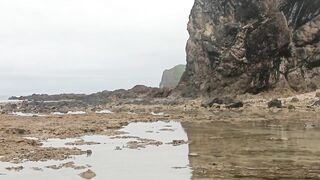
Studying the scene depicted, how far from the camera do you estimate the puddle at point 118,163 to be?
14648mm

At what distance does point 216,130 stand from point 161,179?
46.9ft

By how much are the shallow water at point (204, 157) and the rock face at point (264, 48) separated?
34.3 m

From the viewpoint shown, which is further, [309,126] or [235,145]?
[309,126]

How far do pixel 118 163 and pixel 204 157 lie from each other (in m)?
3.32

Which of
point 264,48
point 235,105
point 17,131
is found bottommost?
point 17,131

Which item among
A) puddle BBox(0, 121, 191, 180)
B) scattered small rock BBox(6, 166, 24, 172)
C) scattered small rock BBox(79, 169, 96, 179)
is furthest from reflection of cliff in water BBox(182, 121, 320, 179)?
scattered small rock BBox(6, 166, 24, 172)

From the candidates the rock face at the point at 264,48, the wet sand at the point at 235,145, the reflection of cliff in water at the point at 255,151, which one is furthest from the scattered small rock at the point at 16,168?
the rock face at the point at 264,48

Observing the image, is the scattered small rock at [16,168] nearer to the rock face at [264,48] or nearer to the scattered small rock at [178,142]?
the scattered small rock at [178,142]

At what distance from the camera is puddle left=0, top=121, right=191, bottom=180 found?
48.1 ft

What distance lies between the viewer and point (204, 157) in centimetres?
1773

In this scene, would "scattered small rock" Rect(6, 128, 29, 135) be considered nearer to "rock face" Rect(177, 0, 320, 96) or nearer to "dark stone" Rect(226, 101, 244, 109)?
"dark stone" Rect(226, 101, 244, 109)

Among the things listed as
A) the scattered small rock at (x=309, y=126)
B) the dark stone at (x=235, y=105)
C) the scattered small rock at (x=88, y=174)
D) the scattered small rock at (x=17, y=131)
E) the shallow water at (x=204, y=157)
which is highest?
the dark stone at (x=235, y=105)

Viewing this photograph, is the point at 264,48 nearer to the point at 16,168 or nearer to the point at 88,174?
the point at 16,168

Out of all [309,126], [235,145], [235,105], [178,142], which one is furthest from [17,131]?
[235,105]
